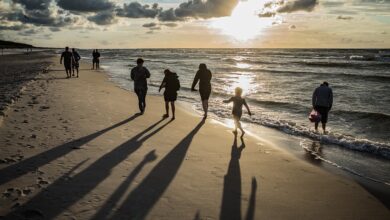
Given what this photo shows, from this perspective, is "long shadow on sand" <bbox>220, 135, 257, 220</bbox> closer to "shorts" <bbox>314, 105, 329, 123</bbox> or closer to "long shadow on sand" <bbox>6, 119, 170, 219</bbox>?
"long shadow on sand" <bbox>6, 119, 170, 219</bbox>

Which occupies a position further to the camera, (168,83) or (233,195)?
(168,83)

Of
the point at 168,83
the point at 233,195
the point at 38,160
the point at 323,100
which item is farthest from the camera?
the point at 168,83

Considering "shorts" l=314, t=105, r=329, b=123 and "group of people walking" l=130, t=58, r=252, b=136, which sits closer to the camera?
"shorts" l=314, t=105, r=329, b=123

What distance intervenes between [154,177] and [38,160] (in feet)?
7.18

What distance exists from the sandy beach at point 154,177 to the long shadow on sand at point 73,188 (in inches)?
0.5

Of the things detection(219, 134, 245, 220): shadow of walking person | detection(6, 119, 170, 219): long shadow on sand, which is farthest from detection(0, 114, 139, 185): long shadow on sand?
detection(219, 134, 245, 220): shadow of walking person

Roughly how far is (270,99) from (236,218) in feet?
47.1

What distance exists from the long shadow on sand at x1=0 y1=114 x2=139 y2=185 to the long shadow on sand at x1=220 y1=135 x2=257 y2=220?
3236 millimetres

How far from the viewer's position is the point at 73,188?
4891mm

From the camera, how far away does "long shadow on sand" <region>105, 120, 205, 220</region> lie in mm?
4305

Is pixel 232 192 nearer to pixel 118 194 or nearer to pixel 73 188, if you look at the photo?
pixel 118 194

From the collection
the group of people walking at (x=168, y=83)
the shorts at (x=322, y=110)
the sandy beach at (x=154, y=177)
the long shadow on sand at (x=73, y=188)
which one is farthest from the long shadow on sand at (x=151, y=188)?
the shorts at (x=322, y=110)

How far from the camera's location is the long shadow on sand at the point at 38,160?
519cm

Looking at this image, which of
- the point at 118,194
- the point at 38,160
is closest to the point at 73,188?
the point at 118,194
